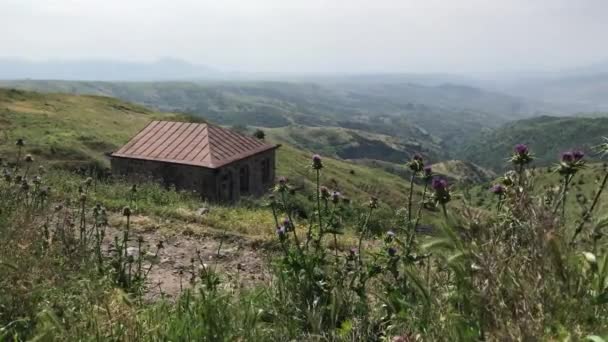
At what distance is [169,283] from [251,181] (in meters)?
24.5

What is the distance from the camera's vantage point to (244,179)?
32.1 m

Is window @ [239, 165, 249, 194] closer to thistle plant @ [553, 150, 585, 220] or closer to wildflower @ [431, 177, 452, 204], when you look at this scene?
thistle plant @ [553, 150, 585, 220]

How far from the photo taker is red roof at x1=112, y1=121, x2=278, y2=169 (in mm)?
28828

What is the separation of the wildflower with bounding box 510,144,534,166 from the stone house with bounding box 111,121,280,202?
22519 millimetres

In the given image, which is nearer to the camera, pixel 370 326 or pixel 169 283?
pixel 370 326

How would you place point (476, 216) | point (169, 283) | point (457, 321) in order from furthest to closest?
1. point (169, 283)
2. point (457, 321)
3. point (476, 216)

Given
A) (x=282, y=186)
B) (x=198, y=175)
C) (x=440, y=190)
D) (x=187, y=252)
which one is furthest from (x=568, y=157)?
(x=198, y=175)

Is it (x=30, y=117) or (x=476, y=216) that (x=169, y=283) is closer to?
(x=476, y=216)

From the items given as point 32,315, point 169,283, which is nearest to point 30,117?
point 169,283

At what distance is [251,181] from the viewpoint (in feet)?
107

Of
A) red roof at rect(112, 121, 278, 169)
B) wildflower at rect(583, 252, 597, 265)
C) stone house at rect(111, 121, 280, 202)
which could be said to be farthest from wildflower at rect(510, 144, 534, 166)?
red roof at rect(112, 121, 278, 169)

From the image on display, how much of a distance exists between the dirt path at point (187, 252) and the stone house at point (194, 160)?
48.3ft

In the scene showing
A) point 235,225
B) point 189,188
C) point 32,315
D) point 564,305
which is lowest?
point 189,188

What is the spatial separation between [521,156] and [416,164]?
1.14 m
